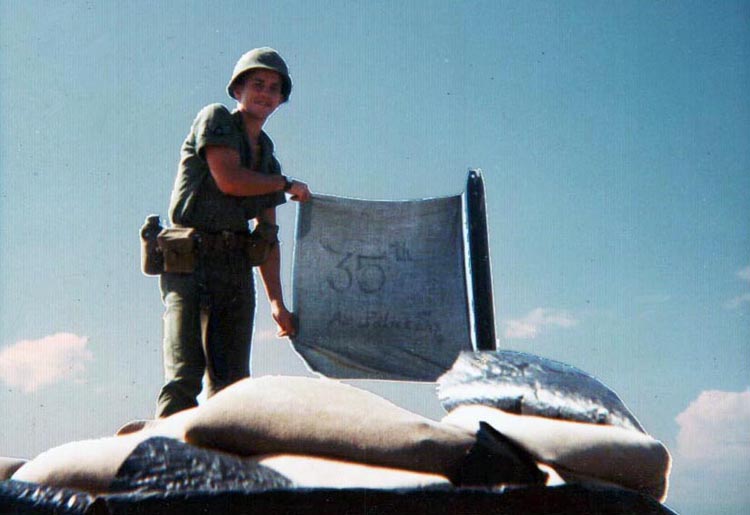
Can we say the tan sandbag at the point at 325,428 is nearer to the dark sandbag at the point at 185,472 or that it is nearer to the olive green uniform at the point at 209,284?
the dark sandbag at the point at 185,472

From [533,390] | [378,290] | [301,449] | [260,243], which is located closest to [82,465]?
[301,449]

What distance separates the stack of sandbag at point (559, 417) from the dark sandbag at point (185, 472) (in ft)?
1.36

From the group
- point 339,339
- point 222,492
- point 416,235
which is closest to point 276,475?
point 222,492

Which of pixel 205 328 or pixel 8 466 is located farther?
pixel 205 328

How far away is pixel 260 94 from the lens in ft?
10.7

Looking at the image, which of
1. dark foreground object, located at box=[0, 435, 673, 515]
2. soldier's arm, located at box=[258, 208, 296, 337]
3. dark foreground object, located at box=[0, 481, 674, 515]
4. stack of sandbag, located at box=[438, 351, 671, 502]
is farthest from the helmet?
dark foreground object, located at box=[0, 481, 674, 515]

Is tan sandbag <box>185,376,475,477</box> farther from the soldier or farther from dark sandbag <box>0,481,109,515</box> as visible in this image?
the soldier

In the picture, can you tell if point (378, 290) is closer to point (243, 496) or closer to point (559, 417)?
point (559, 417)

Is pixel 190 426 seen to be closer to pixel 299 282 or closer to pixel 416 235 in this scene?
pixel 299 282

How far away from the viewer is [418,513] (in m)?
1.14

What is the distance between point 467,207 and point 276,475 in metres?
3.55

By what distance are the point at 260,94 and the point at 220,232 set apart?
1.77 ft

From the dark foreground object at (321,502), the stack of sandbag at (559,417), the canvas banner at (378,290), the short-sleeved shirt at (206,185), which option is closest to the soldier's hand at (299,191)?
the short-sleeved shirt at (206,185)

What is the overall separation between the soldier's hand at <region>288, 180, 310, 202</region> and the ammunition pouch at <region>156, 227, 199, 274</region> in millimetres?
394
